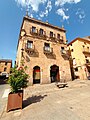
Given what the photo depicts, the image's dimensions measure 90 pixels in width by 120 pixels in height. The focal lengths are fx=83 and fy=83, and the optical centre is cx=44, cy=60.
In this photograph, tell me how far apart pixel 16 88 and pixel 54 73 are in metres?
11.4

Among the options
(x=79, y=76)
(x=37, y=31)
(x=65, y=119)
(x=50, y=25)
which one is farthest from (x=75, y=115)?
(x=79, y=76)

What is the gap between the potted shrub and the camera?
16.7 ft

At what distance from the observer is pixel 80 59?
70.8 ft

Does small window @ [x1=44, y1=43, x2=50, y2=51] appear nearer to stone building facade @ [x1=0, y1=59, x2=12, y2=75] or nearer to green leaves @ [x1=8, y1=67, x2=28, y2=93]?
green leaves @ [x1=8, y1=67, x2=28, y2=93]

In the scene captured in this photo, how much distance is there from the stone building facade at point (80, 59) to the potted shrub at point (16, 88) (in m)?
17.2

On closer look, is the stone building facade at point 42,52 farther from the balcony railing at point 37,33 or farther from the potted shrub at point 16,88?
the potted shrub at point 16,88

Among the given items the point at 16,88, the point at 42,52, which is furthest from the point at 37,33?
the point at 16,88

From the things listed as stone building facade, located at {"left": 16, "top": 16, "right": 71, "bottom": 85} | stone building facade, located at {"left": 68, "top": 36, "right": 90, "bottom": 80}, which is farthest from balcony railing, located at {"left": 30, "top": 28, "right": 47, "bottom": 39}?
stone building facade, located at {"left": 68, "top": 36, "right": 90, "bottom": 80}

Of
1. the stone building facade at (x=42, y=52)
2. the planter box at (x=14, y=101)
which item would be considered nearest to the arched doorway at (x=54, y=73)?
the stone building facade at (x=42, y=52)

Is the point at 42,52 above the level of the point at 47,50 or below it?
below

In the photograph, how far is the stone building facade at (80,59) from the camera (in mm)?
20641

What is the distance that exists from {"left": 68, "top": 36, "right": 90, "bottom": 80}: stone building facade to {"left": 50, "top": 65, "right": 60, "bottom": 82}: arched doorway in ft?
20.6

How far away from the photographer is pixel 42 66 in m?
14.7

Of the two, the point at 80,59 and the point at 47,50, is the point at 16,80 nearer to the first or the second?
the point at 47,50
